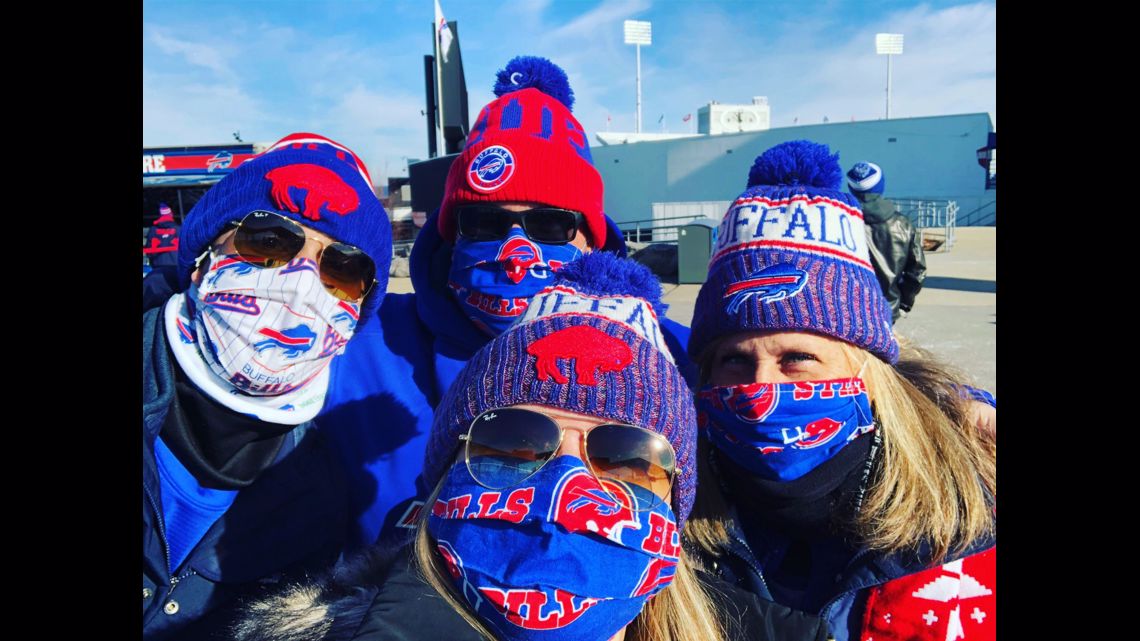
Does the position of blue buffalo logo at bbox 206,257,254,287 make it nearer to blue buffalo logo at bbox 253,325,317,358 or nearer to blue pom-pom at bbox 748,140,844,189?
blue buffalo logo at bbox 253,325,317,358

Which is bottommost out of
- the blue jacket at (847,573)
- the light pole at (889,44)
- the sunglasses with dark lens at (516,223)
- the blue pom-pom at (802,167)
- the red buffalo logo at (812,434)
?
the blue jacket at (847,573)

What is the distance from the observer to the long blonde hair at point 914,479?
1.65m

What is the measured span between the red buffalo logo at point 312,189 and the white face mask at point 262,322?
0.58 ft

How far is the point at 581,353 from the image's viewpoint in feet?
4.21

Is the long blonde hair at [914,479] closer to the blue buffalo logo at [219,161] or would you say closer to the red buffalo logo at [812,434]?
the red buffalo logo at [812,434]

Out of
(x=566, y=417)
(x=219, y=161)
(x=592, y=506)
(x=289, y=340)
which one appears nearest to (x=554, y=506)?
(x=592, y=506)

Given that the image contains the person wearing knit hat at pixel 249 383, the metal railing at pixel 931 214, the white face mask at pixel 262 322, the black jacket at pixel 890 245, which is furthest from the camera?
the metal railing at pixel 931 214

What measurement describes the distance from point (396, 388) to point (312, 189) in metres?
0.74

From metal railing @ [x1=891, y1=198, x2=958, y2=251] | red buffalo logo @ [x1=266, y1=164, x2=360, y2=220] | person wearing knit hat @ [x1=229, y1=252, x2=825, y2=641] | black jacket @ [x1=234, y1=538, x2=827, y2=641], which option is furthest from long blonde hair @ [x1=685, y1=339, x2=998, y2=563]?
metal railing @ [x1=891, y1=198, x2=958, y2=251]

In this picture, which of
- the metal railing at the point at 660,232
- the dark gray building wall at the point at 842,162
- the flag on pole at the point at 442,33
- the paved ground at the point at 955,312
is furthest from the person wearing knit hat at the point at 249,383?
the dark gray building wall at the point at 842,162

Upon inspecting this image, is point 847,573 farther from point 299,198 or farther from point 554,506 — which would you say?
point 299,198
